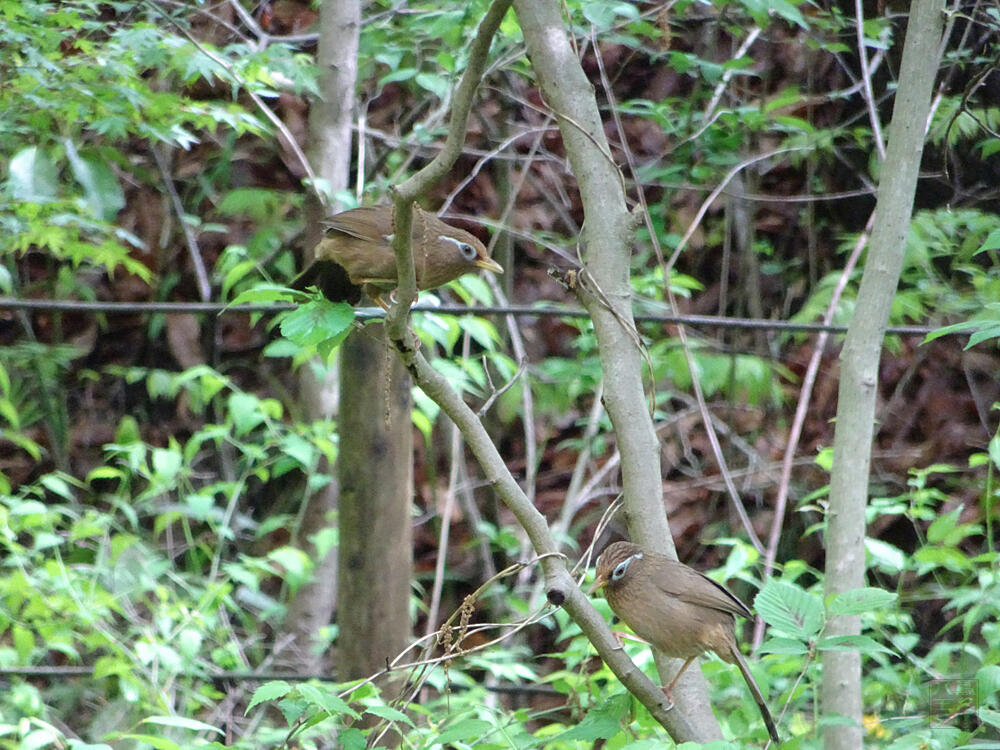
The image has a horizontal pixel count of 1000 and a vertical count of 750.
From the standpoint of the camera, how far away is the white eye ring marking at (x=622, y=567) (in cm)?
256

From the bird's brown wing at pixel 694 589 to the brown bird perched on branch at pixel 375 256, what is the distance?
2.79 feet

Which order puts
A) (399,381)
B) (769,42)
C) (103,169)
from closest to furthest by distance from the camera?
(399,381), (103,169), (769,42)

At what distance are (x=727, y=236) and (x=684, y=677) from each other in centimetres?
394

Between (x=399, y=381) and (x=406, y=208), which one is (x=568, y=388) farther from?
(x=406, y=208)

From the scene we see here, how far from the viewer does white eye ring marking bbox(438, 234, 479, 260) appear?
9.18ft

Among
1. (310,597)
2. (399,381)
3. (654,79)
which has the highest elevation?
(654,79)

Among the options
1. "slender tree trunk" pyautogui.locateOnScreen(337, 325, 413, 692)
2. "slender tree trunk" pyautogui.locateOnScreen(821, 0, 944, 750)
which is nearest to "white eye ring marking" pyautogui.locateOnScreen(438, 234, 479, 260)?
"slender tree trunk" pyautogui.locateOnScreen(337, 325, 413, 692)

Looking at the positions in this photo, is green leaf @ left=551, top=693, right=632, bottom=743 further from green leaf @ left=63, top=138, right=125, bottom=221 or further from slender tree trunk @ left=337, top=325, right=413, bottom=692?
green leaf @ left=63, top=138, right=125, bottom=221

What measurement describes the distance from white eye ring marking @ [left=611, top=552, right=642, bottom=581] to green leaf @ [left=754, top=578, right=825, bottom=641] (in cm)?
42

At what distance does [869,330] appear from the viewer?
2.70 m

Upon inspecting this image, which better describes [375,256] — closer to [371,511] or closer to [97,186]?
[371,511]

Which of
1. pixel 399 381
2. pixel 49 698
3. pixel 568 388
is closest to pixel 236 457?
pixel 49 698

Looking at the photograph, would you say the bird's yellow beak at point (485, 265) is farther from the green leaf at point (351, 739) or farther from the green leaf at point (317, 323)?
the green leaf at point (351, 739)

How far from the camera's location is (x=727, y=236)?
6105mm
